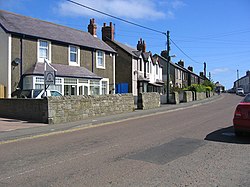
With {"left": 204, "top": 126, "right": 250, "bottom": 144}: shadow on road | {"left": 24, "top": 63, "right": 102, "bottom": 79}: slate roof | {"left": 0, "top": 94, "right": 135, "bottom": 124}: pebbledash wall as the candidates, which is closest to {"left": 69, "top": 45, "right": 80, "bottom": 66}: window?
{"left": 24, "top": 63, "right": 102, "bottom": 79}: slate roof

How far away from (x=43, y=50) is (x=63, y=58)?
7.39ft

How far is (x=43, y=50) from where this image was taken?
23.3 metres

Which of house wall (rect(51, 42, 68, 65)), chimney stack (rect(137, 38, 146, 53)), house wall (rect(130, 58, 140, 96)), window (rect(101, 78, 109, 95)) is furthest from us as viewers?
chimney stack (rect(137, 38, 146, 53))

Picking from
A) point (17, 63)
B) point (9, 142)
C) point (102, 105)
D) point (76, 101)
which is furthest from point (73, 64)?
point (9, 142)

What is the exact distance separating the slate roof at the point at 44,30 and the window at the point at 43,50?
0.55m

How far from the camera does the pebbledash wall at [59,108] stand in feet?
44.7

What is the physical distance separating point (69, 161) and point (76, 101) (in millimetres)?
8751

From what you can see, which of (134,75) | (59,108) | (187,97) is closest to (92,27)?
(134,75)

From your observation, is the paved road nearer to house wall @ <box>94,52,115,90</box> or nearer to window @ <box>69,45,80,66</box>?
window @ <box>69,45,80,66</box>

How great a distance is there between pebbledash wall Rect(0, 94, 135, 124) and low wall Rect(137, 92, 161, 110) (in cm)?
395

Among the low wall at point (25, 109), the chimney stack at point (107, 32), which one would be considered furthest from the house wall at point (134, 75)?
the low wall at point (25, 109)

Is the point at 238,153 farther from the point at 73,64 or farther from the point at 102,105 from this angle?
the point at 73,64

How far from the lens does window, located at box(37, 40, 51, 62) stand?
22.9 meters

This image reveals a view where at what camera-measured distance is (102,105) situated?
1725cm
